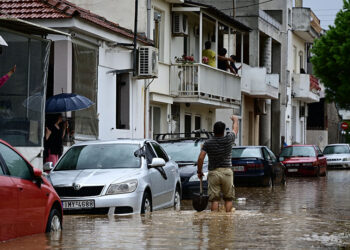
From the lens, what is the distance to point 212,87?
34.2 meters

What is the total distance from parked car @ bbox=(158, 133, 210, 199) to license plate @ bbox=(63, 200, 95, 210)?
18.0ft

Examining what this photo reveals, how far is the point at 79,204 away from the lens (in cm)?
1411

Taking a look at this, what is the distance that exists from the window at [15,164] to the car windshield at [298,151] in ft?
90.0

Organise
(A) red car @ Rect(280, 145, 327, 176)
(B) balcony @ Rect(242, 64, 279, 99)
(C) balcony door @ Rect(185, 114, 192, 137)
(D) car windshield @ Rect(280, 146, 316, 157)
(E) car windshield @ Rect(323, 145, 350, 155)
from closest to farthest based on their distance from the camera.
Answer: (C) balcony door @ Rect(185, 114, 192, 137) → (A) red car @ Rect(280, 145, 327, 176) → (D) car windshield @ Rect(280, 146, 316, 157) → (B) balcony @ Rect(242, 64, 279, 99) → (E) car windshield @ Rect(323, 145, 350, 155)

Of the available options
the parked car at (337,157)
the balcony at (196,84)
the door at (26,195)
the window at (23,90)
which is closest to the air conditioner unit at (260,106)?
the parked car at (337,157)

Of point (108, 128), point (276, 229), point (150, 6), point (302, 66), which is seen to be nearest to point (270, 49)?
point (302, 66)

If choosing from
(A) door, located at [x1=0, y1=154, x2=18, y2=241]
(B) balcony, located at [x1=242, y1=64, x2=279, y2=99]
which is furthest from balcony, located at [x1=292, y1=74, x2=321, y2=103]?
(A) door, located at [x1=0, y1=154, x2=18, y2=241]

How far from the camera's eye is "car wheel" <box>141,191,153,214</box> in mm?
14657

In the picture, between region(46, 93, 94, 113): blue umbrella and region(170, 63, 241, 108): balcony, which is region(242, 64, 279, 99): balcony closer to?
region(170, 63, 241, 108): balcony

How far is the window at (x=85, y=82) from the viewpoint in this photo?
22.8 metres

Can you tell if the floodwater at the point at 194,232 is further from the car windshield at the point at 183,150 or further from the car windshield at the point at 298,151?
the car windshield at the point at 298,151

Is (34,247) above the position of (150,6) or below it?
below

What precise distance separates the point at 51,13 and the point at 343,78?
27565mm

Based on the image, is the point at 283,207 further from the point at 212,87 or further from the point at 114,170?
the point at 212,87
